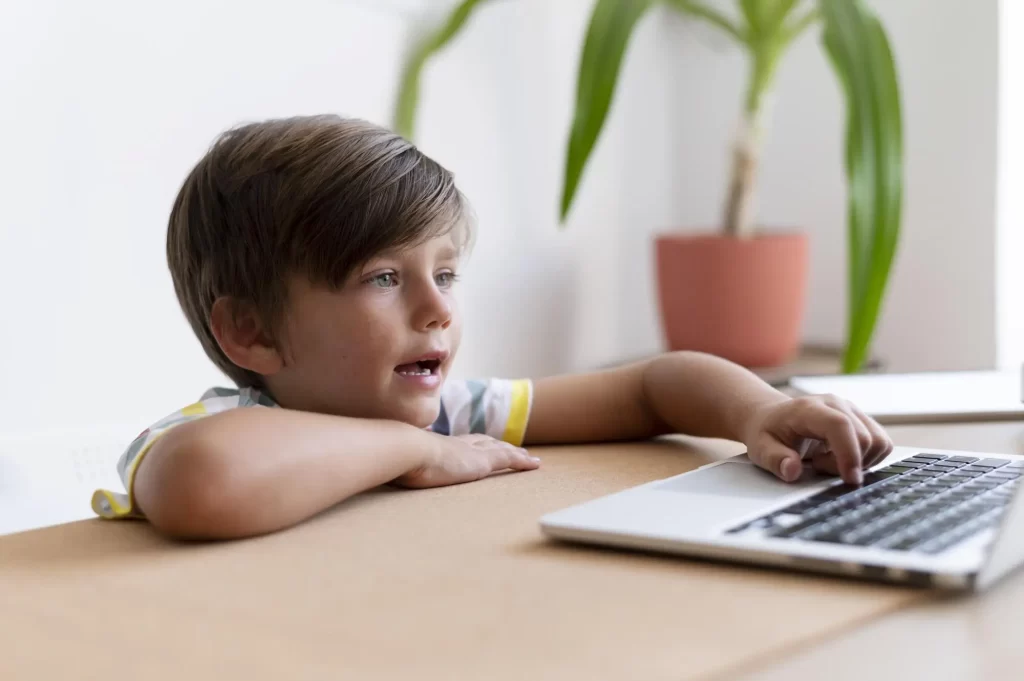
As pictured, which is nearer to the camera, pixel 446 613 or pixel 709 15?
pixel 446 613

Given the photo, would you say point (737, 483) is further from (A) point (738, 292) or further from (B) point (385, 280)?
(A) point (738, 292)

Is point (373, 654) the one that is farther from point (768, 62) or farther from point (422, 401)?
point (768, 62)

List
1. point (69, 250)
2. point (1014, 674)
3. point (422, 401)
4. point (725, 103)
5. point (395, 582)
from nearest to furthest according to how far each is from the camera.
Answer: point (1014, 674), point (395, 582), point (422, 401), point (69, 250), point (725, 103)

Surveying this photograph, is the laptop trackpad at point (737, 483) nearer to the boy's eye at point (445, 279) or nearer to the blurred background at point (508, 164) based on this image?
the boy's eye at point (445, 279)

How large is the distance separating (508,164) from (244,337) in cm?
99

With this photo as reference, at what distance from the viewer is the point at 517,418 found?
89 centimetres

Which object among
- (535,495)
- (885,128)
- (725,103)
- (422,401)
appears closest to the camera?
(535,495)

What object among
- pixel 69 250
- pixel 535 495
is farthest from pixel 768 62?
pixel 535 495

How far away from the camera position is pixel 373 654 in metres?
0.40

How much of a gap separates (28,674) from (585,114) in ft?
3.90

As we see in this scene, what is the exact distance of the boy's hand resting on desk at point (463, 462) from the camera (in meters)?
0.72

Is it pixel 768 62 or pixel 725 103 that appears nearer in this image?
pixel 768 62

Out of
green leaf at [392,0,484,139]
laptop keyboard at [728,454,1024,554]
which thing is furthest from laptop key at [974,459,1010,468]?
green leaf at [392,0,484,139]

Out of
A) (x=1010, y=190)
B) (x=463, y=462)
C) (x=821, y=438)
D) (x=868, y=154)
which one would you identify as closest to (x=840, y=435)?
(x=821, y=438)
